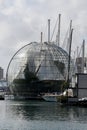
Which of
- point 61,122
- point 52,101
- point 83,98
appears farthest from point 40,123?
point 52,101

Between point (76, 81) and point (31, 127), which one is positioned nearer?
point (31, 127)

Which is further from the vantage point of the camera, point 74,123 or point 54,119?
point 54,119

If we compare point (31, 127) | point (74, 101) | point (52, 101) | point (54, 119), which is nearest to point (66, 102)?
point (74, 101)

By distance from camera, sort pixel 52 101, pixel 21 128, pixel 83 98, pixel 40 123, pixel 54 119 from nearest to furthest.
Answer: pixel 21 128, pixel 40 123, pixel 54 119, pixel 83 98, pixel 52 101

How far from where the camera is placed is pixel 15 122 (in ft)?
261

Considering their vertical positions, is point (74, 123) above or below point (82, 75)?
below

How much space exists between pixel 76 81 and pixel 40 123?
62.5m

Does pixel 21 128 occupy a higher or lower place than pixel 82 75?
lower

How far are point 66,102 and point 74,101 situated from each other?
2.38 metres

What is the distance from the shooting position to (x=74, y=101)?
131875mm

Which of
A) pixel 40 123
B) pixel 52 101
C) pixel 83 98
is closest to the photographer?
pixel 40 123

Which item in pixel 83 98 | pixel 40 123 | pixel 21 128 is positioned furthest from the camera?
pixel 83 98

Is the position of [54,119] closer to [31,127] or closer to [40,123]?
[40,123]

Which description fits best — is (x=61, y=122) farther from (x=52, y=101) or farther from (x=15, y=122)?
(x=52, y=101)
